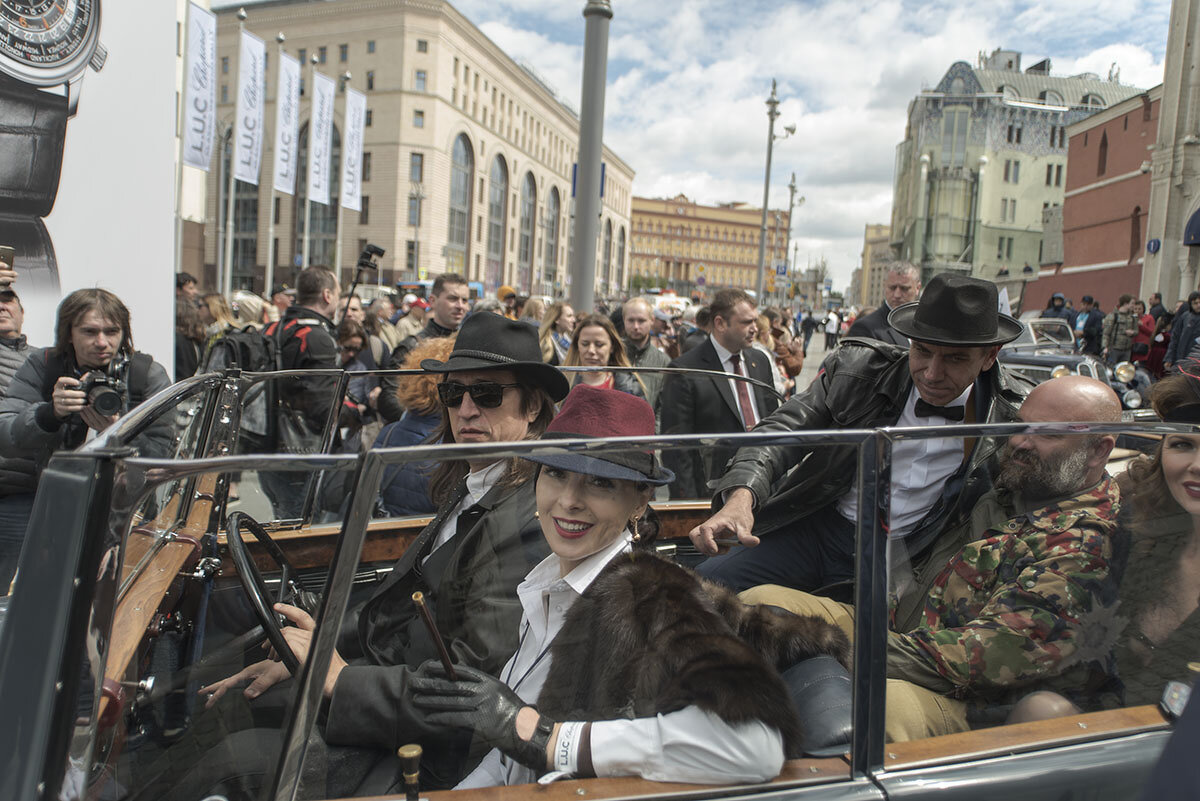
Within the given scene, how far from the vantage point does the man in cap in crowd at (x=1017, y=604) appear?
63.7 inches

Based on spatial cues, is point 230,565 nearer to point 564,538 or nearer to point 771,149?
point 564,538

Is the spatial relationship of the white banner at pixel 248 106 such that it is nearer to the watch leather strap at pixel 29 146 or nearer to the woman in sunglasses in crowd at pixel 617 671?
the watch leather strap at pixel 29 146

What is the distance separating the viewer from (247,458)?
3.74 ft

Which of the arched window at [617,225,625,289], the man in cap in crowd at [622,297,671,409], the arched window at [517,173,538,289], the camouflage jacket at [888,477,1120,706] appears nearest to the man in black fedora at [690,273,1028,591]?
the camouflage jacket at [888,477,1120,706]

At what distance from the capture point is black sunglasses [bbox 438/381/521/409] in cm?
259

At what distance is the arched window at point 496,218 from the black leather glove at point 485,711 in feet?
236

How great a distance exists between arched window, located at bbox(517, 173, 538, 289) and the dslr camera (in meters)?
77.5

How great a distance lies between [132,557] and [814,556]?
1.53 meters

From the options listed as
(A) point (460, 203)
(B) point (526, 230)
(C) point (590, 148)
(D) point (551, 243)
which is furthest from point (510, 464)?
(D) point (551, 243)

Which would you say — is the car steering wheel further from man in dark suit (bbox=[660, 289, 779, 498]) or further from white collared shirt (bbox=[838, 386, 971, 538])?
white collared shirt (bbox=[838, 386, 971, 538])

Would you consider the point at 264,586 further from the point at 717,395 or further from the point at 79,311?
the point at 717,395

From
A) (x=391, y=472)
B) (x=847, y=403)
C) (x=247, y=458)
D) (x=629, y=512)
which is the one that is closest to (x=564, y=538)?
(x=629, y=512)

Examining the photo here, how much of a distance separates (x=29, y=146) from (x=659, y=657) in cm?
512

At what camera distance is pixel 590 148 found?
6496mm
